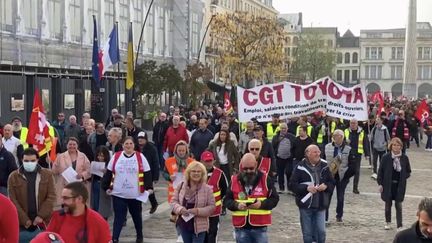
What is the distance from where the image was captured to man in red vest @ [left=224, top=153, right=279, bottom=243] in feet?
23.4

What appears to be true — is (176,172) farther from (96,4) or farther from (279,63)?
(279,63)

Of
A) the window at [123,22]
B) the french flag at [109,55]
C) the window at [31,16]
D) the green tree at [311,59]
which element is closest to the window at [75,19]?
the window at [31,16]

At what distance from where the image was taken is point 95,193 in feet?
35.2

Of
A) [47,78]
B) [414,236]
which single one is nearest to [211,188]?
[414,236]

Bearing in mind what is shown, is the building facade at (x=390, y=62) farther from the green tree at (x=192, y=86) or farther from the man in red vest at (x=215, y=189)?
the man in red vest at (x=215, y=189)

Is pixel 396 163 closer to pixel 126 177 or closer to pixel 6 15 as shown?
pixel 126 177

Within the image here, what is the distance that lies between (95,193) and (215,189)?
352cm

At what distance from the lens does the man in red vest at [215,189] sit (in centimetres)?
758

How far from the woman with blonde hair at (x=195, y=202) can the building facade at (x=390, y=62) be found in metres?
124

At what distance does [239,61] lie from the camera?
47.0 metres

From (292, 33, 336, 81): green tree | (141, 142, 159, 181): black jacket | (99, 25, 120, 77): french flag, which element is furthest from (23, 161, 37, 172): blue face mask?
(292, 33, 336, 81): green tree

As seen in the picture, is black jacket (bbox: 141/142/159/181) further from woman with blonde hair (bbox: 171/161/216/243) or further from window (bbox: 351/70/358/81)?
window (bbox: 351/70/358/81)

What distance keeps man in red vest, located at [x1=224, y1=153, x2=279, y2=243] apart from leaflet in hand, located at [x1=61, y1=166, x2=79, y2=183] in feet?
10.5


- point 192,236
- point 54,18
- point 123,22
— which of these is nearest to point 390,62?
point 123,22
